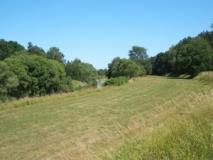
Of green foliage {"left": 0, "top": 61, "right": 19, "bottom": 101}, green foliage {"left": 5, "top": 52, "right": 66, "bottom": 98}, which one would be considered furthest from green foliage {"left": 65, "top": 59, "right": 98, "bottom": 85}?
green foliage {"left": 0, "top": 61, "right": 19, "bottom": 101}

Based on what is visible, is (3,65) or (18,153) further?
(3,65)

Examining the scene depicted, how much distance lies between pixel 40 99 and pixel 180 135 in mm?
16963

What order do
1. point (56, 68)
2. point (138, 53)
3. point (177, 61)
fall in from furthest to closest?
point (138, 53) < point (177, 61) < point (56, 68)

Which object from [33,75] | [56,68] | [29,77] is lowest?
[29,77]

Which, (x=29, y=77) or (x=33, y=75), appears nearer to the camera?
(x=29, y=77)

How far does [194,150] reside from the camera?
316 centimetres

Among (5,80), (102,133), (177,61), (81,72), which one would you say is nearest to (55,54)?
(81,72)

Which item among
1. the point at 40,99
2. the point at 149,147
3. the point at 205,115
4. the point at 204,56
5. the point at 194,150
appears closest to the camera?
the point at 194,150

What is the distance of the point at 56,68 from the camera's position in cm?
4175

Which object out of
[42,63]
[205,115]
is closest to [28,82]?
[42,63]

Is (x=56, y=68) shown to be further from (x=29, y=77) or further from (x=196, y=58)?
(x=196, y=58)

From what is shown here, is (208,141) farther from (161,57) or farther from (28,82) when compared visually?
(161,57)

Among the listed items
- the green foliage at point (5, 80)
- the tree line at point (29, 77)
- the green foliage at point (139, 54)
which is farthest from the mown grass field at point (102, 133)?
the green foliage at point (139, 54)

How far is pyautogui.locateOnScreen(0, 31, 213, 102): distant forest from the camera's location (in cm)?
3191
